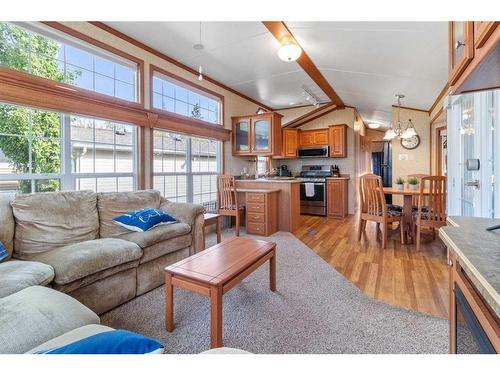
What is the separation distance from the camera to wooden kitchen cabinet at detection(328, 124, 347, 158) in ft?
19.4

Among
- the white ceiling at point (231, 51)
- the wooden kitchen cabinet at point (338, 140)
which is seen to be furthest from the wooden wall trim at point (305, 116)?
the white ceiling at point (231, 51)

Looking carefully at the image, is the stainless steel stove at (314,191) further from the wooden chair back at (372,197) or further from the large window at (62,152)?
the large window at (62,152)

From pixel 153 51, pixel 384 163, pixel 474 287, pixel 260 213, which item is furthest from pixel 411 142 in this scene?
pixel 474 287

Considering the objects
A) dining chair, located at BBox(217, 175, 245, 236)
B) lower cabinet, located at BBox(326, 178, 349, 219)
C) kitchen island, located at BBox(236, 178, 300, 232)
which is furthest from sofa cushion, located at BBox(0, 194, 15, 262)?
lower cabinet, located at BBox(326, 178, 349, 219)

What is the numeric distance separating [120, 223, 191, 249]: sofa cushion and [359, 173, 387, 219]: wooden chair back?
2.67 meters

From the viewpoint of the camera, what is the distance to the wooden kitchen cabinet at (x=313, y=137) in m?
6.24

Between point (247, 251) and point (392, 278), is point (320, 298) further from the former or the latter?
point (392, 278)

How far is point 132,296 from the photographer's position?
209 cm

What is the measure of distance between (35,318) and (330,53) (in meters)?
3.76

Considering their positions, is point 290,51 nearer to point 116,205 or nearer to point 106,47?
point 106,47

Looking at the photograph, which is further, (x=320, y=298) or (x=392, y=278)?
(x=392, y=278)

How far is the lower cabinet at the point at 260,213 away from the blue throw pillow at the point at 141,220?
1.89 m

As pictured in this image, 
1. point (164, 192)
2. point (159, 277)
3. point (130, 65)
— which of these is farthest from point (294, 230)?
point (130, 65)

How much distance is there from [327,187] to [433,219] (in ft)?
8.86
